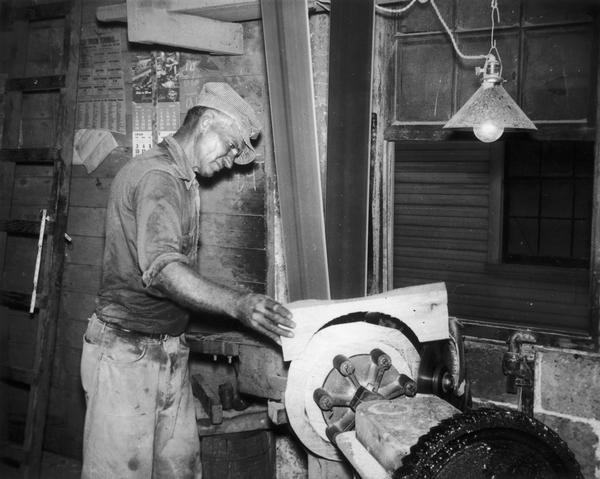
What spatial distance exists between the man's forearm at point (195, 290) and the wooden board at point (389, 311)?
0.24 meters

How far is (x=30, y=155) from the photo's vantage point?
4.25 m

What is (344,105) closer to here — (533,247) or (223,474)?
(223,474)

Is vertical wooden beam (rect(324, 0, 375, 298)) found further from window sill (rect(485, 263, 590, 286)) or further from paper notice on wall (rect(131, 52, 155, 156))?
window sill (rect(485, 263, 590, 286))

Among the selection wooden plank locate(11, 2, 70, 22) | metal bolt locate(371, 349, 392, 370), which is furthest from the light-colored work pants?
wooden plank locate(11, 2, 70, 22)

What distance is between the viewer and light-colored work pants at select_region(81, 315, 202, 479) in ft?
9.59

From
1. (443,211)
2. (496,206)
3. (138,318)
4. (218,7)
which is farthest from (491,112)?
(443,211)

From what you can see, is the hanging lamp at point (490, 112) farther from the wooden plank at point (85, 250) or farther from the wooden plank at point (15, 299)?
the wooden plank at point (15, 299)

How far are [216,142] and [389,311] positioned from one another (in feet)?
4.10

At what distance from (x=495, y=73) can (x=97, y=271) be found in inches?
124

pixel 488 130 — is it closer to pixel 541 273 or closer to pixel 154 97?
pixel 154 97

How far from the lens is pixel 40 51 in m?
4.67

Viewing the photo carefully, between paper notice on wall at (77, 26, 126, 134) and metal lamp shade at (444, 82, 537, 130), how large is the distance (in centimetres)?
260

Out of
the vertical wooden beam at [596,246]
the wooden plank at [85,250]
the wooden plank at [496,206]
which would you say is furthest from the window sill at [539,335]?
the wooden plank at [496,206]

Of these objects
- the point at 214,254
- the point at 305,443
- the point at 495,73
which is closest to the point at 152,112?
the point at 214,254
